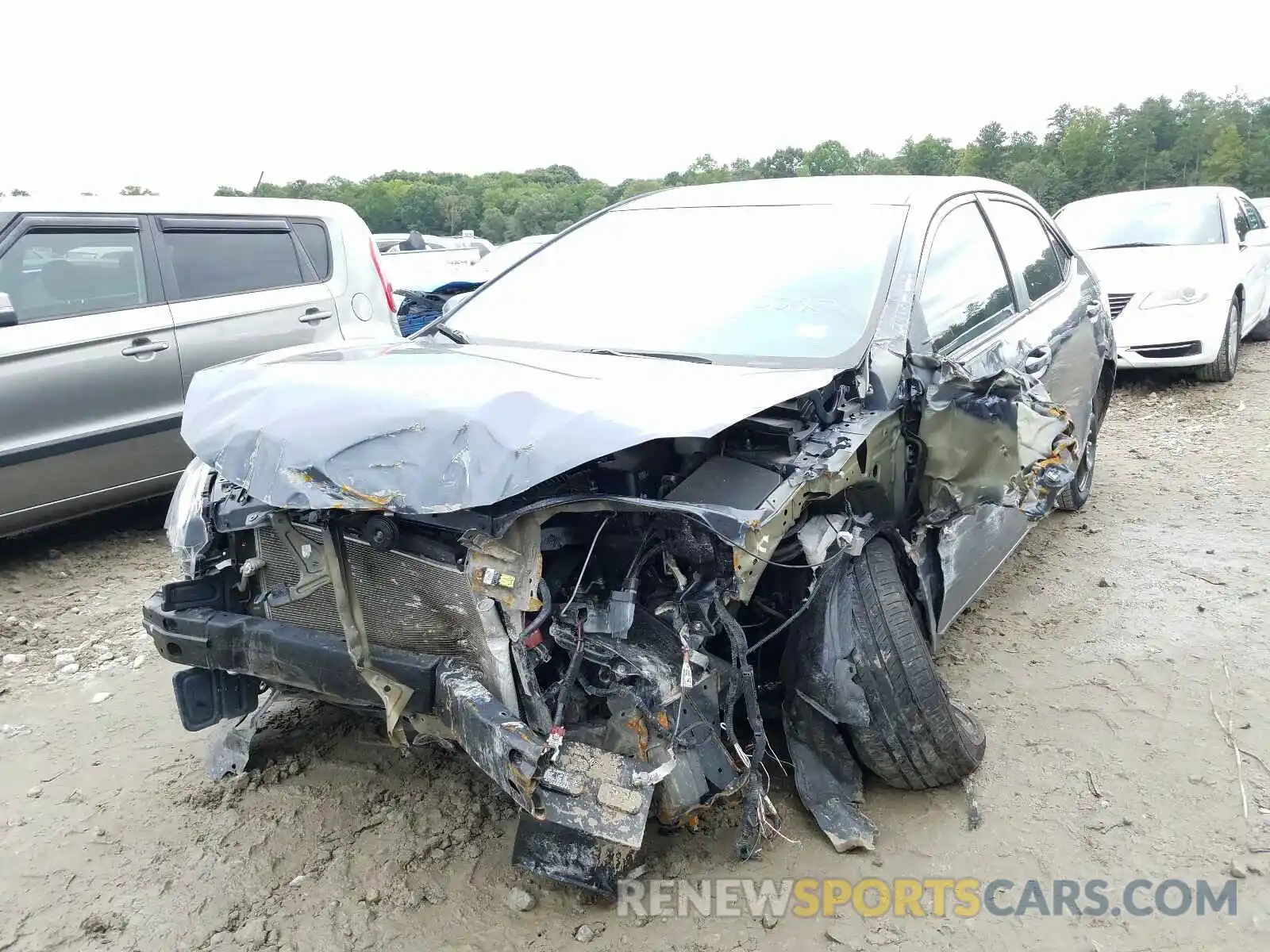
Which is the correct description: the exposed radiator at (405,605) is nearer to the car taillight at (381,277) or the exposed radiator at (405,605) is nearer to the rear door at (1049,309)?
the rear door at (1049,309)

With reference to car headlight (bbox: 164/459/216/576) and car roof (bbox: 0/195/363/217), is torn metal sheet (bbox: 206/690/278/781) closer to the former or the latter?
car headlight (bbox: 164/459/216/576)

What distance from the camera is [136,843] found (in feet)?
8.32

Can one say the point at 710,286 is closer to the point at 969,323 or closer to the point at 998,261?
the point at 969,323

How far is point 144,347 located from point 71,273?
469 millimetres

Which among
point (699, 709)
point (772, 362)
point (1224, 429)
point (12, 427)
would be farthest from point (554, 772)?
point (1224, 429)

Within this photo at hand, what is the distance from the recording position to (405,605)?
2.30 metres

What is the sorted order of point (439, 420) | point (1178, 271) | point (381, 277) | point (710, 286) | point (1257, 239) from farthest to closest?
point (1257, 239)
point (1178, 271)
point (381, 277)
point (710, 286)
point (439, 420)

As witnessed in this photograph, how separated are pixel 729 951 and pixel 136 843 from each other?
1679mm

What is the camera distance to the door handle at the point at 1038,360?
2.98 meters

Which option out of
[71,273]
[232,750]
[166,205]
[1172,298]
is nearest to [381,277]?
[166,205]

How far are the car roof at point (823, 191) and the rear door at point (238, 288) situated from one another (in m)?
2.36

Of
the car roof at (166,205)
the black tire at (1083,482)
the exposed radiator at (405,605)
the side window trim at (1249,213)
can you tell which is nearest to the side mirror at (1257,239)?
the side window trim at (1249,213)

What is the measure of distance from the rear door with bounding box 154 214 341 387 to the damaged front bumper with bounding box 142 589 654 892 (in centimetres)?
252

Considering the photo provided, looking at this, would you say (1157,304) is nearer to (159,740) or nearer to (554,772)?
(554,772)
